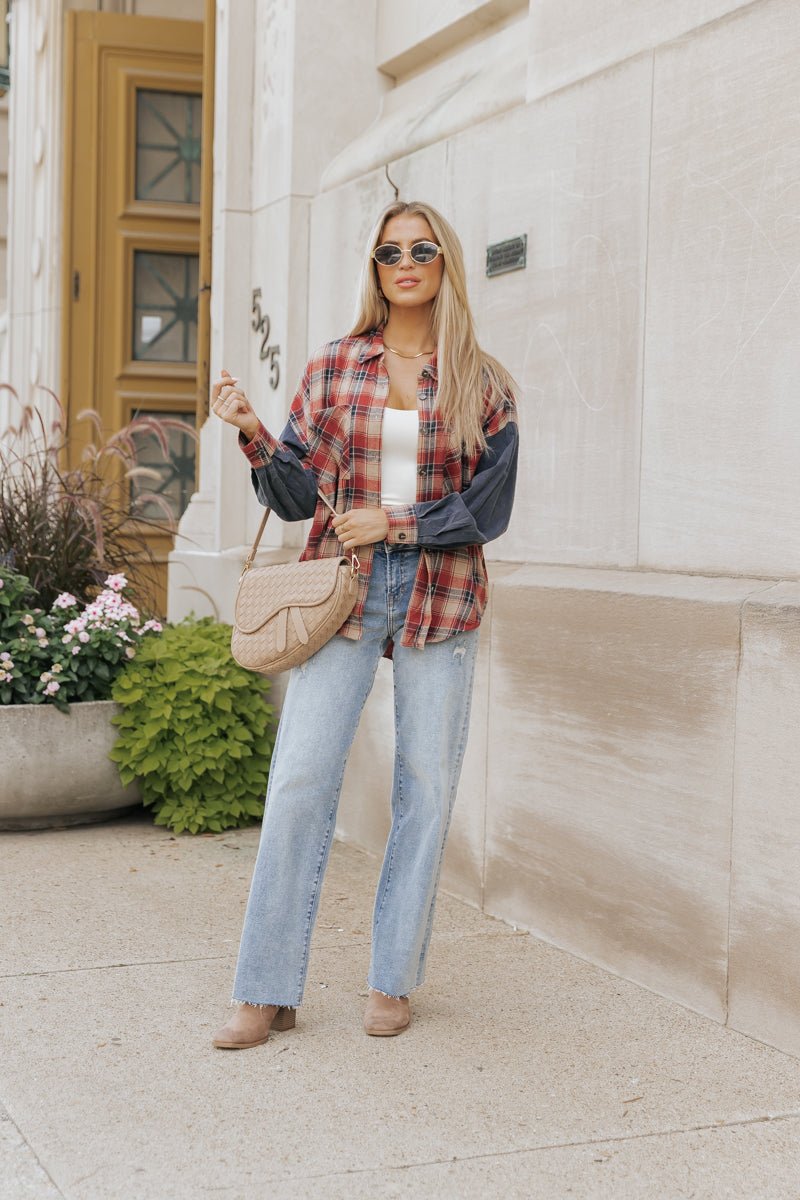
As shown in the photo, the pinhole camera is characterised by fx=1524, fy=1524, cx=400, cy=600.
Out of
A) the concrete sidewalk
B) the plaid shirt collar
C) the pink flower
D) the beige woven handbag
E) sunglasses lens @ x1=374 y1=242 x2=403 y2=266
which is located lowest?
the concrete sidewalk

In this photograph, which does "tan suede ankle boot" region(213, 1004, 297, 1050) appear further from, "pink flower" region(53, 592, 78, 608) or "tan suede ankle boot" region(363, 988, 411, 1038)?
"pink flower" region(53, 592, 78, 608)

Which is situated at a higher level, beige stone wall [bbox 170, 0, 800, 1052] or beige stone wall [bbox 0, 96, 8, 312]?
beige stone wall [bbox 0, 96, 8, 312]

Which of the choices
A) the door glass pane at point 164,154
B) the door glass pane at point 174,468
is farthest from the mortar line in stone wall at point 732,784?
the door glass pane at point 164,154

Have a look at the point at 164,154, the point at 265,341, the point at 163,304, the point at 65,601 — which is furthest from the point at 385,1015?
the point at 164,154

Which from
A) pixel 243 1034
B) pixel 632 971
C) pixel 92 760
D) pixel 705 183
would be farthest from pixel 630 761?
pixel 92 760

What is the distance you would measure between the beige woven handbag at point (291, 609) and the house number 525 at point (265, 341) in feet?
11.1

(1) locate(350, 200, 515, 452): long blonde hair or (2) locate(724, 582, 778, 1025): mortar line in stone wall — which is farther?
(2) locate(724, 582, 778, 1025): mortar line in stone wall

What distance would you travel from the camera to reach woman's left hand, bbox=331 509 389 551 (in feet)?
11.5

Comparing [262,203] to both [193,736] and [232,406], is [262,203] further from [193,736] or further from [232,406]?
[232,406]

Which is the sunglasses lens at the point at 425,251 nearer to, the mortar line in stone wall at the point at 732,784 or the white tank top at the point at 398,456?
the white tank top at the point at 398,456

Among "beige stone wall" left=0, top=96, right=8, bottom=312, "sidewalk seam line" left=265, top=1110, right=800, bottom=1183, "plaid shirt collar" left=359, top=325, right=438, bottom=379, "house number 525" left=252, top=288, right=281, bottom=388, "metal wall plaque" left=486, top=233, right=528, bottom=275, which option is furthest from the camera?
"beige stone wall" left=0, top=96, right=8, bottom=312

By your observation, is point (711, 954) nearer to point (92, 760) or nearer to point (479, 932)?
point (479, 932)

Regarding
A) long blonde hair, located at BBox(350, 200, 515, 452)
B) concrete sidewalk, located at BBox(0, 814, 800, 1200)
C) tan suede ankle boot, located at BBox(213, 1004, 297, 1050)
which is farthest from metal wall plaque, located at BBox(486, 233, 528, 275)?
tan suede ankle boot, located at BBox(213, 1004, 297, 1050)

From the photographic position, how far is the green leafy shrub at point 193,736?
5.98 m
